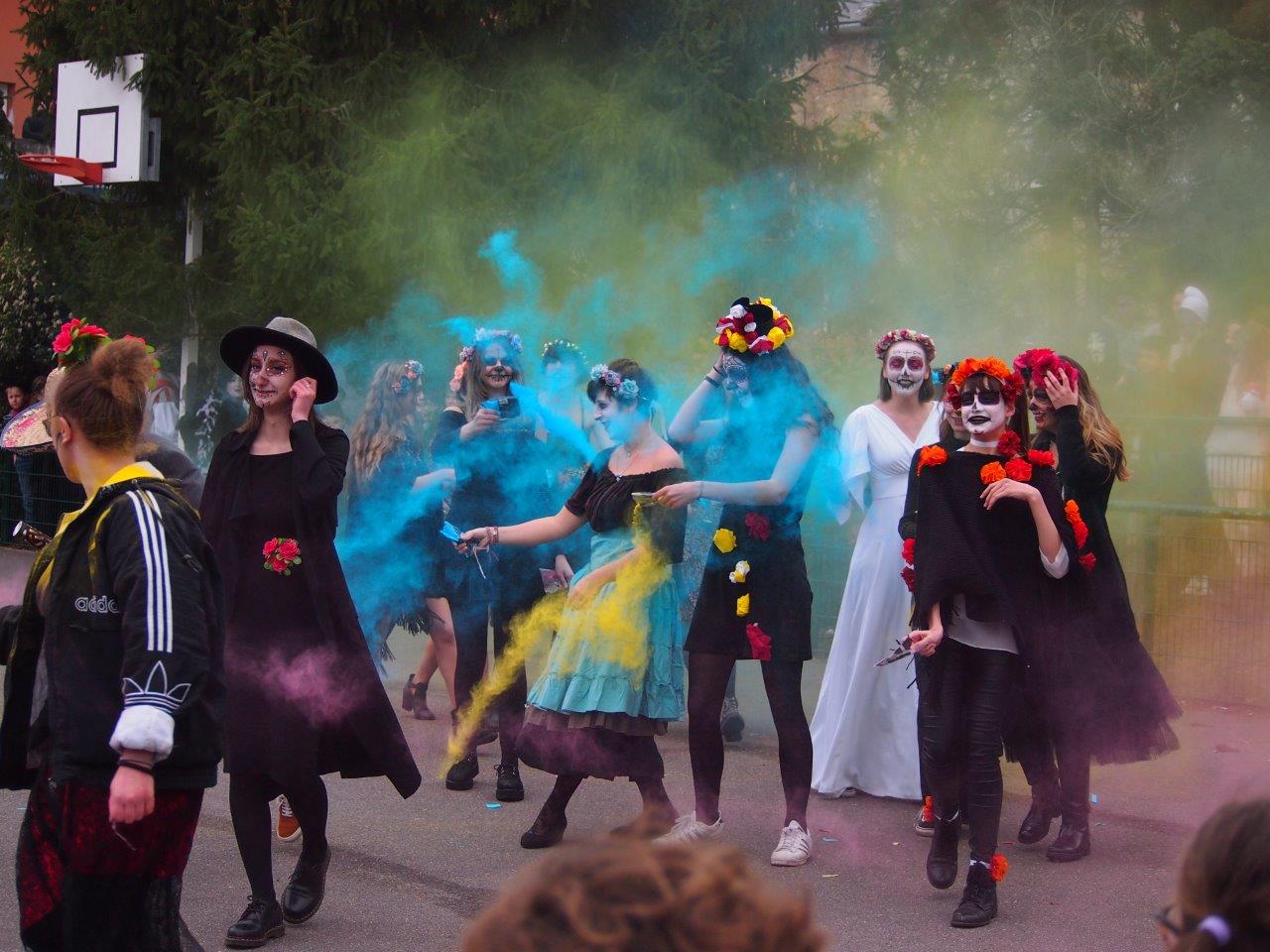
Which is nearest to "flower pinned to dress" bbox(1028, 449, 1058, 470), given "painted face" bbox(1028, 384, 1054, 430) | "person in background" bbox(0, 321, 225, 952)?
"painted face" bbox(1028, 384, 1054, 430)

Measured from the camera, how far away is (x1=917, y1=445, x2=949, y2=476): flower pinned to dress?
4.99 meters

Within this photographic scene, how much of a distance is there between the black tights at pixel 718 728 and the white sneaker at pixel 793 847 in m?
0.04

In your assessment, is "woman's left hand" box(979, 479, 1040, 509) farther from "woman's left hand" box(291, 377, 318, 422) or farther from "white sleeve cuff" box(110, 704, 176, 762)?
"white sleeve cuff" box(110, 704, 176, 762)

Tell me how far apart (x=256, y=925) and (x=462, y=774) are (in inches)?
80.9

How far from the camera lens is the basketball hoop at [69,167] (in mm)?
13625

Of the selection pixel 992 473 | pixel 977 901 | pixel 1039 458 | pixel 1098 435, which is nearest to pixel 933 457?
pixel 992 473

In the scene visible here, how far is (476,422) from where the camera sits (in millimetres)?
6426

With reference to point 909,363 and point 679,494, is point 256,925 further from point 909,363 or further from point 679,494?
point 909,363

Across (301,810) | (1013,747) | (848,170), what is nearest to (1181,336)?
(848,170)

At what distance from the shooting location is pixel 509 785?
632 cm

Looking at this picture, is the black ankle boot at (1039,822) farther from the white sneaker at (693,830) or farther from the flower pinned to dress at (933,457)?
the flower pinned to dress at (933,457)

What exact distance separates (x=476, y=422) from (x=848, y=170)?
6.32 m

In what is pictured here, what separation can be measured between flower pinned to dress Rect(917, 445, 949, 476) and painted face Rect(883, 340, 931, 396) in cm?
112

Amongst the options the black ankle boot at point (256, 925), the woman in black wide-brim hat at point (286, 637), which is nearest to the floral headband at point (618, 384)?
the woman in black wide-brim hat at point (286, 637)
